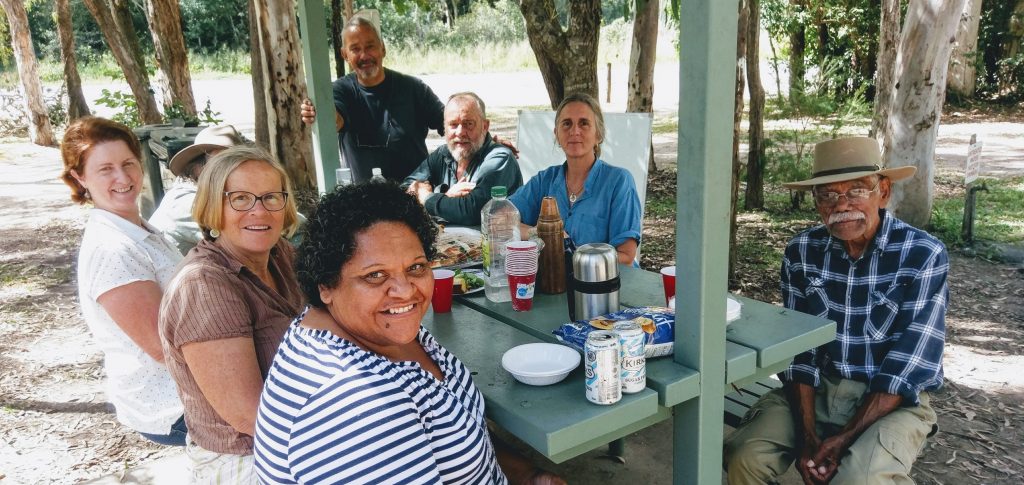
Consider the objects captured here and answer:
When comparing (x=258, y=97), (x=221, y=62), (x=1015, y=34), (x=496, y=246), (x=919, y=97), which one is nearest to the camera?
(x=496, y=246)

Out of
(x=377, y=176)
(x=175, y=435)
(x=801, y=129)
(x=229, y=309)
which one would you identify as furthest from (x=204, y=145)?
(x=801, y=129)

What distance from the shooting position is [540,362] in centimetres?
192

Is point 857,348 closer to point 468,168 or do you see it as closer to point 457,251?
point 457,251

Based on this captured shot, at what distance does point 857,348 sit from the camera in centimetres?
248

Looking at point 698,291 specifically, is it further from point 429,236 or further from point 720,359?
point 429,236

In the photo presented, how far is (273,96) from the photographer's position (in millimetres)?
7145

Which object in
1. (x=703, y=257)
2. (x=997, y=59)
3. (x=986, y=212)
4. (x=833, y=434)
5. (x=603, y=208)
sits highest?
(x=997, y=59)

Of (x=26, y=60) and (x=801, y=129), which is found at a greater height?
(x=26, y=60)

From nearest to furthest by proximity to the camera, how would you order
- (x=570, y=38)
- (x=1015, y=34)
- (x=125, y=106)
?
(x=570, y=38) → (x=125, y=106) → (x=1015, y=34)

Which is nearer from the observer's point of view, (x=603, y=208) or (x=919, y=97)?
(x=603, y=208)

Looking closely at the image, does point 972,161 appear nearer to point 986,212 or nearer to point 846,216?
point 986,212

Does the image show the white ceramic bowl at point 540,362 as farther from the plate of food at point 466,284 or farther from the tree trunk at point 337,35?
the tree trunk at point 337,35

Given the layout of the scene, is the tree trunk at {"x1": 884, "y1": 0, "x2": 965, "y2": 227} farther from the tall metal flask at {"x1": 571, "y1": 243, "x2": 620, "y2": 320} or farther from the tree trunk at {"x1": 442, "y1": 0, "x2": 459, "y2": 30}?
the tree trunk at {"x1": 442, "y1": 0, "x2": 459, "y2": 30}

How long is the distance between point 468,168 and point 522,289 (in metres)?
1.96
